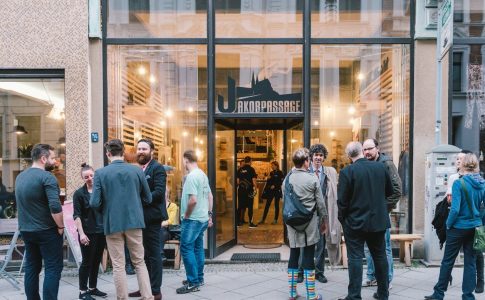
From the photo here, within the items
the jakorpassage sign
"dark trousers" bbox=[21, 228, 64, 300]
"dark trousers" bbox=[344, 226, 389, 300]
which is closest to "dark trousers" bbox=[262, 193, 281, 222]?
the jakorpassage sign

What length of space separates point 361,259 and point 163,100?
4.38 m

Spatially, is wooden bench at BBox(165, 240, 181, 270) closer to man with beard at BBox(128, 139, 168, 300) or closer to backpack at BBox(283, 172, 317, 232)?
man with beard at BBox(128, 139, 168, 300)

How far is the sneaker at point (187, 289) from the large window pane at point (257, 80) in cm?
297

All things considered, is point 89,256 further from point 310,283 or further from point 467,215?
point 467,215

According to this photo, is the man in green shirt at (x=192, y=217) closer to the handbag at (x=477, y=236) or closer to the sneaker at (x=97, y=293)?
the sneaker at (x=97, y=293)

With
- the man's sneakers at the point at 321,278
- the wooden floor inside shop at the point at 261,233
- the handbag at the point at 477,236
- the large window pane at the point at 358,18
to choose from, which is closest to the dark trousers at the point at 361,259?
the handbag at the point at 477,236

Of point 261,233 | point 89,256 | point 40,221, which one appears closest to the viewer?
point 40,221

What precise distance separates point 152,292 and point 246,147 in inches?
210

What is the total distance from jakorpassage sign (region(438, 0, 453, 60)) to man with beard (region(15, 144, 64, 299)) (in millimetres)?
5435

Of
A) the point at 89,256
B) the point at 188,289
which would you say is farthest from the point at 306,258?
the point at 89,256

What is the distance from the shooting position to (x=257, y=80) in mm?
7910

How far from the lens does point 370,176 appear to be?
513cm

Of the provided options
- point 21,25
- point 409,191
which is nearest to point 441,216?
point 409,191

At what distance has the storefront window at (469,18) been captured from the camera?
7.88m
